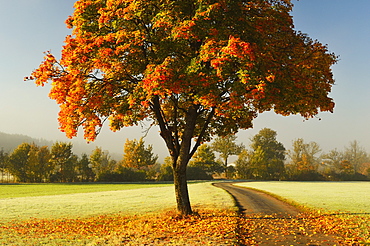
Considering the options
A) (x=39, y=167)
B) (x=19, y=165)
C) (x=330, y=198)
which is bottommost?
(x=330, y=198)

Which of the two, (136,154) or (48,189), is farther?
(136,154)

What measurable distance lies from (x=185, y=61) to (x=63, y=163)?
7820 centimetres

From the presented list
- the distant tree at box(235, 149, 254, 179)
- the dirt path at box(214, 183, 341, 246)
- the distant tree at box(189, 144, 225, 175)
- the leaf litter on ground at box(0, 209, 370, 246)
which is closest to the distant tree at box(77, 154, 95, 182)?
the distant tree at box(189, 144, 225, 175)

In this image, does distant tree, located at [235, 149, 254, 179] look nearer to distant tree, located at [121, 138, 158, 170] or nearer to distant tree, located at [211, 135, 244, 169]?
distant tree, located at [211, 135, 244, 169]

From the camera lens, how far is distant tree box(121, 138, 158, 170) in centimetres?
8688

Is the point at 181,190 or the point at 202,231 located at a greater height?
the point at 181,190

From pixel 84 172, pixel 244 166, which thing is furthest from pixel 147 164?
pixel 244 166

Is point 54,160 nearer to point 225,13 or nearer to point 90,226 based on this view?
point 90,226

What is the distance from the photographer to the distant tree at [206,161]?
82.2 metres

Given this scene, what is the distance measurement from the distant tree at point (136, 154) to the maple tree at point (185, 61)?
73.8 meters

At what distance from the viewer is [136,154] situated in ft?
287

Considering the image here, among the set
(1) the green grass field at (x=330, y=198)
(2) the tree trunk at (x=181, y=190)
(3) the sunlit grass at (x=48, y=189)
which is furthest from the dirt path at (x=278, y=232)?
(3) the sunlit grass at (x=48, y=189)

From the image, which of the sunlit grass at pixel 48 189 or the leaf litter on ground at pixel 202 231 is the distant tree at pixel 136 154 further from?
the leaf litter on ground at pixel 202 231

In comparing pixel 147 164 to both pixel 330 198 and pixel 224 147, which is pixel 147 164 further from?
pixel 330 198
